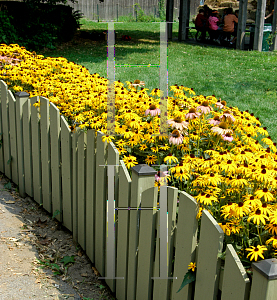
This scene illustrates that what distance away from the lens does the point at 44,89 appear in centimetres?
397

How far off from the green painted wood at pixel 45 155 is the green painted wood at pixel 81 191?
562 millimetres

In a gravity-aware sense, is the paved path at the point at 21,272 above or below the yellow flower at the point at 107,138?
below

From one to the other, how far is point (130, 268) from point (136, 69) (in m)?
7.09

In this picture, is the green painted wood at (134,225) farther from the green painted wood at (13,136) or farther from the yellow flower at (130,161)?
the green painted wood at (13,136)

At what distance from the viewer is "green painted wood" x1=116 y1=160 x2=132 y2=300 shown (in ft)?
7.70

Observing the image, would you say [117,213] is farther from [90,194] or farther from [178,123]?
[178,123]

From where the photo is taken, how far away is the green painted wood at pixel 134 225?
2.19 m

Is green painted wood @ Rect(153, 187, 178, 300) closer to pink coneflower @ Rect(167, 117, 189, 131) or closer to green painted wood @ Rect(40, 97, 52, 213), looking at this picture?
pink coneflower @ Rect(167, 117, 189, 131)

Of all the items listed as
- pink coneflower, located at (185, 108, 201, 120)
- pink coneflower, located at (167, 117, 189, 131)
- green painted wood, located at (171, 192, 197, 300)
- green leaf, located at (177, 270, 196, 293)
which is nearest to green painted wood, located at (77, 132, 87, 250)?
pink coneflower, located at (167, 117, 189, 131)

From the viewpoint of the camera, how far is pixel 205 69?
370 inches

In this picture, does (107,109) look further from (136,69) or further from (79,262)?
(136,69)

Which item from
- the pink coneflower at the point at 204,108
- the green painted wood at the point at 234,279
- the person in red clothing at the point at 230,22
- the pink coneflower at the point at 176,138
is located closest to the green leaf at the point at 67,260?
the pink coneflower at the point at 176,138

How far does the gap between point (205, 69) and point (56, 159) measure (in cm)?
679

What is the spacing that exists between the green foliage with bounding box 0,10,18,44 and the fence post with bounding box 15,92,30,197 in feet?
27.5
